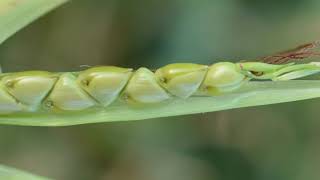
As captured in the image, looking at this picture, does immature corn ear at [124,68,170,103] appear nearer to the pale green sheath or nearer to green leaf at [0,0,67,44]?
the pale green sheath

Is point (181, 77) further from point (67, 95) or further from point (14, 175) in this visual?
point (14, 175)

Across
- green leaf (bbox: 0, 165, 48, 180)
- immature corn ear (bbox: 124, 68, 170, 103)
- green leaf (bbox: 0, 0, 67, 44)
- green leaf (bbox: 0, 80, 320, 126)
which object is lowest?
green leaf (bbox: 0, 165, 48, 180)

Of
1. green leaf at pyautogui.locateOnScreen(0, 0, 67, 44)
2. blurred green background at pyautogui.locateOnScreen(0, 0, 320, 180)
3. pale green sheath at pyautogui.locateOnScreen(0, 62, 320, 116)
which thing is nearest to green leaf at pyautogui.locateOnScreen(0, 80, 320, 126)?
pale green sheath at pyautogui.locateOnScreen(0, 62, 320, 116)

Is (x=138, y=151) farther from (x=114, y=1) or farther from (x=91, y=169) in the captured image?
(x=114, y=1)

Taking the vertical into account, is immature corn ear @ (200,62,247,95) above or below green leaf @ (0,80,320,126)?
above

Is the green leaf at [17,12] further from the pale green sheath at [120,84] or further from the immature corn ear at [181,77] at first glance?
the immature corn ear at [181,77]

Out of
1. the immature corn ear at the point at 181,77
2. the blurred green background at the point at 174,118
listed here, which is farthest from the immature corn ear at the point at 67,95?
the blurred green background at the point at 174,118

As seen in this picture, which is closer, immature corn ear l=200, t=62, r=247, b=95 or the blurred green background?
immature corn ear l=200, t=62, r=247, b=95

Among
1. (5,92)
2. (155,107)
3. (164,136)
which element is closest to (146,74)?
(155,107)

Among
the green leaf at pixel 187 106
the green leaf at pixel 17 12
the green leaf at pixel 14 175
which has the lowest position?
the green leaf at pixel 14 175
